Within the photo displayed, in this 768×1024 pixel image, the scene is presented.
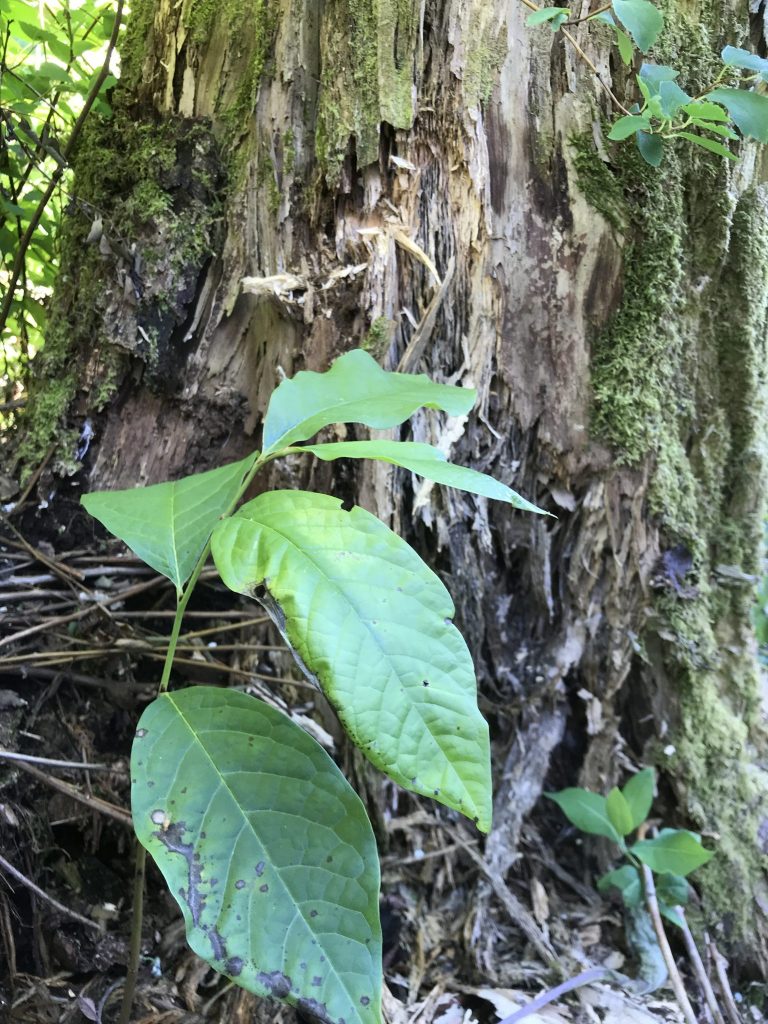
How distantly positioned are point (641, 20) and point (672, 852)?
1.49 metres

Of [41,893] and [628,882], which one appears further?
[628,882]

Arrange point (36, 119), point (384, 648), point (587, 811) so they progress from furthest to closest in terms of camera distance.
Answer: point (36, 119) → point (587, 811) → point (384, 648)

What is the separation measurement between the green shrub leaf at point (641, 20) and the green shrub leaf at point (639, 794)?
4.32 ft

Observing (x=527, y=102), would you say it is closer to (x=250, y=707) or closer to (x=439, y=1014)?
(x=250, y=707)

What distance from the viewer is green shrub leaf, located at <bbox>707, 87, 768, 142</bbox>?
1.10 meters

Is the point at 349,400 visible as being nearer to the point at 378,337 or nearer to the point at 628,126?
the point at 378,337

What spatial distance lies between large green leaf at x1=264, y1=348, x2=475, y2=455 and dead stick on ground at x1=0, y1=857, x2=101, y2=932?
66 centimetres

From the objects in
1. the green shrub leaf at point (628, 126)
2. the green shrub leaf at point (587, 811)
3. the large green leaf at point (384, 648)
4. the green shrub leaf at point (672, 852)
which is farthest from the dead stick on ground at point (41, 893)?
the green shrub leaf at point (628, 126)

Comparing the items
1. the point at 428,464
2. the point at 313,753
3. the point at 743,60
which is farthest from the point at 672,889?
the point at 743,60

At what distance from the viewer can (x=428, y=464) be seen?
714 millimetres

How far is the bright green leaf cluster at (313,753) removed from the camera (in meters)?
0.63

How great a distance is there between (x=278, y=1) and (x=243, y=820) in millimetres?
1530

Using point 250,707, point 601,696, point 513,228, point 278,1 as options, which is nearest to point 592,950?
point 601,696

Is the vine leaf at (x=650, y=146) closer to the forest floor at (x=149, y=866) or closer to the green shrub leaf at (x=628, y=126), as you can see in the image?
the green shrub leaf at (x=628, y=126)
